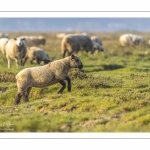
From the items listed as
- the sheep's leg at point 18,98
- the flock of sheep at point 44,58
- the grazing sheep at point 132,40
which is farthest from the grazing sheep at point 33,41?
the sheep's leg at point 18,98

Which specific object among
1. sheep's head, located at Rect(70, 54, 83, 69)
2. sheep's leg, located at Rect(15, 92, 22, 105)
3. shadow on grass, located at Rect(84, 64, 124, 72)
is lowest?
sheep's leg, located at Rect(15, 92, 22, 105)

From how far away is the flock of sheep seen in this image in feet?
45.5

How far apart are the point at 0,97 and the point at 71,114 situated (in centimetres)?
471

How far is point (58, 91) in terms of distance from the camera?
1439 centimetres

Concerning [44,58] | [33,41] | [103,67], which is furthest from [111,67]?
[33,41]

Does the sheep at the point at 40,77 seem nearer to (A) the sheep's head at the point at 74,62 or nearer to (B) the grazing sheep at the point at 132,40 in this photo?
(A) the sheep's head at the point at 74,62

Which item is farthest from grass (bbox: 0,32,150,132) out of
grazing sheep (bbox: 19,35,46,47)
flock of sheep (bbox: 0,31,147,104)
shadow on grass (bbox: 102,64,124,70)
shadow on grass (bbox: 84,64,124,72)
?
grazing sheep (bbox: 19,35,46,47)

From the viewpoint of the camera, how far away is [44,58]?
79.3 ft

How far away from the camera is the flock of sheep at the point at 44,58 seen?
1386 centimetres

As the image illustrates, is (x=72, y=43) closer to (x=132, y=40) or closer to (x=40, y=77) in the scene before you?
(x=40, y=77)

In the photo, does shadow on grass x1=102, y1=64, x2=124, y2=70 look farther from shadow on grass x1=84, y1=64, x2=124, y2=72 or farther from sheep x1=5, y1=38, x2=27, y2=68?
sheep x1=5, y1=38, x2=27, y2=68

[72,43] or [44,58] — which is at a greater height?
[72,43]
